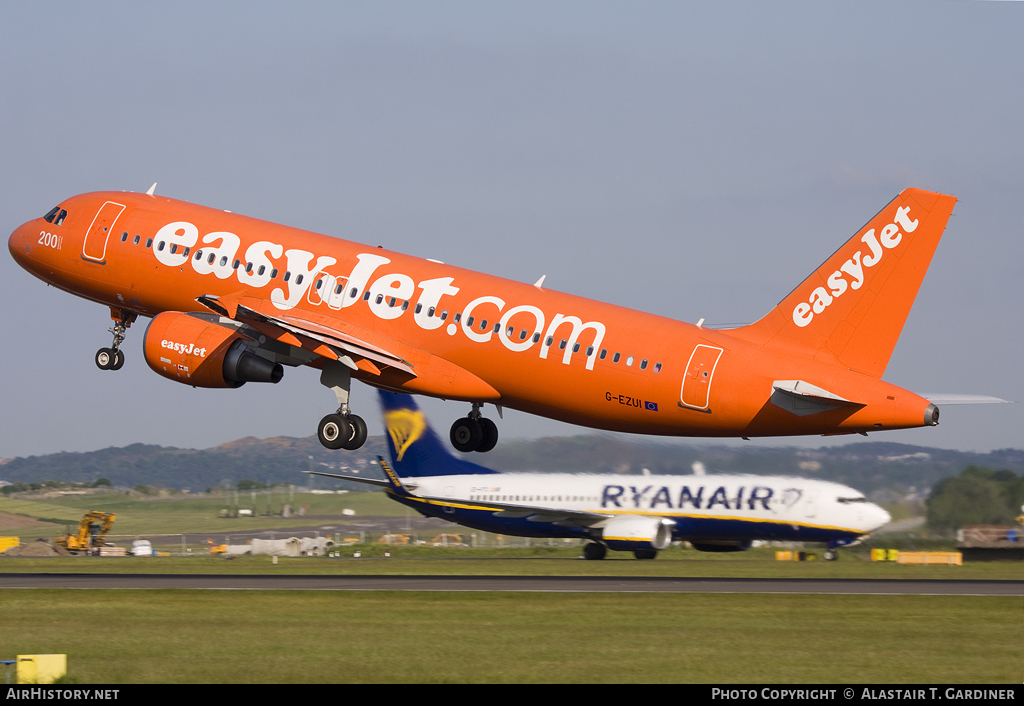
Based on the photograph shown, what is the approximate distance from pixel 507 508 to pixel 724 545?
14.0m

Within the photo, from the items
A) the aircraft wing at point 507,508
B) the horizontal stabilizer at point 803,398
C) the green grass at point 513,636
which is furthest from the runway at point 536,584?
the aircraft wing at point 507,508

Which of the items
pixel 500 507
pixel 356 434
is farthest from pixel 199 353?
pixel 500 507

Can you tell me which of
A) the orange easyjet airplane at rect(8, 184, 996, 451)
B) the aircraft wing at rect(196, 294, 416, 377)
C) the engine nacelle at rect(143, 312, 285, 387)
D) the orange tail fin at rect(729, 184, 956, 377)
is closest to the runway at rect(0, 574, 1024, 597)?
the orange easyjet airplane at rect(8, 184, 996, 451)

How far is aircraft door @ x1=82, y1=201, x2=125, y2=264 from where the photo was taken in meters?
48.0

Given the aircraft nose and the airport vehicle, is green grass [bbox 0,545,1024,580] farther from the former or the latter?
the aircraft nose

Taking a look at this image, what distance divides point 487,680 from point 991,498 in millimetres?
53919

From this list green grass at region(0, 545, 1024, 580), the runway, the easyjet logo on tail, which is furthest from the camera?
green grass at region(0, 545, 1024, 580)

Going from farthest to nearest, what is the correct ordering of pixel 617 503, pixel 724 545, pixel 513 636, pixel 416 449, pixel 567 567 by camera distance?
pixel 416 449, pixel 617 503, pixel 724 545, pixel 567 567, pixel 513 636

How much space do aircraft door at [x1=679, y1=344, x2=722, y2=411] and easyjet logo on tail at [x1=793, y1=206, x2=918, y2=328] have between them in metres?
2.82

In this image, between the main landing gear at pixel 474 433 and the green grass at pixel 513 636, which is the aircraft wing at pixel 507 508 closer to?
the main landing gear at pixel 474 433

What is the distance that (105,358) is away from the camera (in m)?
50.6

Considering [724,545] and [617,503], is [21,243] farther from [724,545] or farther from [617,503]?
[724,545]

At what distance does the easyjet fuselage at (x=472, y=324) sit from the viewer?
128 feet

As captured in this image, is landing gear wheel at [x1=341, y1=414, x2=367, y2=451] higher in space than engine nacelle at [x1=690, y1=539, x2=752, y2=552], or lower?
higher
